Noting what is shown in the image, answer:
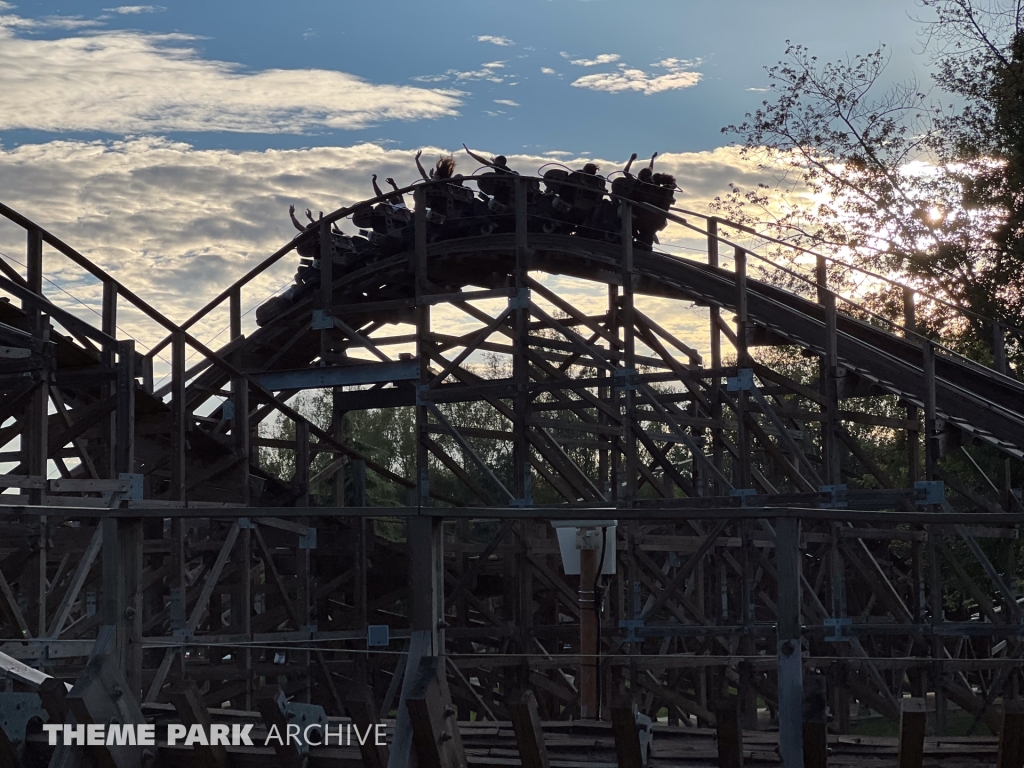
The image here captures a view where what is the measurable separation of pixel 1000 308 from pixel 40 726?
61.5 feet

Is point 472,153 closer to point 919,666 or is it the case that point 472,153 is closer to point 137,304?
point 137,304

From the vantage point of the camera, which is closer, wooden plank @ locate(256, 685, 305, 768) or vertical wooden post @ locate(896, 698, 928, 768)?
vertical wooden post @ locate(896, 698, 928, 768)

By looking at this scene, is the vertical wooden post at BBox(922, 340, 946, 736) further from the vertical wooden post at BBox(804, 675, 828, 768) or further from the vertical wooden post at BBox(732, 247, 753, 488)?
the vertical wooden post at BBox(804, 675, 828, 768)

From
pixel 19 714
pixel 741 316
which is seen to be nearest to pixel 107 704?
pixel 19 714

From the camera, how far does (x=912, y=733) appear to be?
14.1 ft

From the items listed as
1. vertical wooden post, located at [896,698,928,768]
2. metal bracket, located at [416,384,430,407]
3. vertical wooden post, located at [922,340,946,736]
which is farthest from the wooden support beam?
metal bracket, located at [416,384,430,407]

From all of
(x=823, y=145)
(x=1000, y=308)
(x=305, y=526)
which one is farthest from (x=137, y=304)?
(x=823, y=145)

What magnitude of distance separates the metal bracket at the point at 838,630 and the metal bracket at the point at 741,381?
8.61 ft

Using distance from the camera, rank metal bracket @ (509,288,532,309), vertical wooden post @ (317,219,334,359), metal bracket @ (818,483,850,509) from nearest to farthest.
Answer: metal bracket @ (818,483,850,509) < metal bracket @ (509,288,532,309) < vertical wooden post @ (317,219,334,359)

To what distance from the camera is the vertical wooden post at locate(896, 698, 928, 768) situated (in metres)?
4.28

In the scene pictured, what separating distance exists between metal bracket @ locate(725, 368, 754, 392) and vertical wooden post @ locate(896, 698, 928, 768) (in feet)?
35.3

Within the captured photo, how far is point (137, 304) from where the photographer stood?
12.9 m

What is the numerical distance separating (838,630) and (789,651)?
36.0ft

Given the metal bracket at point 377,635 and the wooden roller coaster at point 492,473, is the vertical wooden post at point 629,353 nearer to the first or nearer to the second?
the wooden roller coaster at point 492,473
